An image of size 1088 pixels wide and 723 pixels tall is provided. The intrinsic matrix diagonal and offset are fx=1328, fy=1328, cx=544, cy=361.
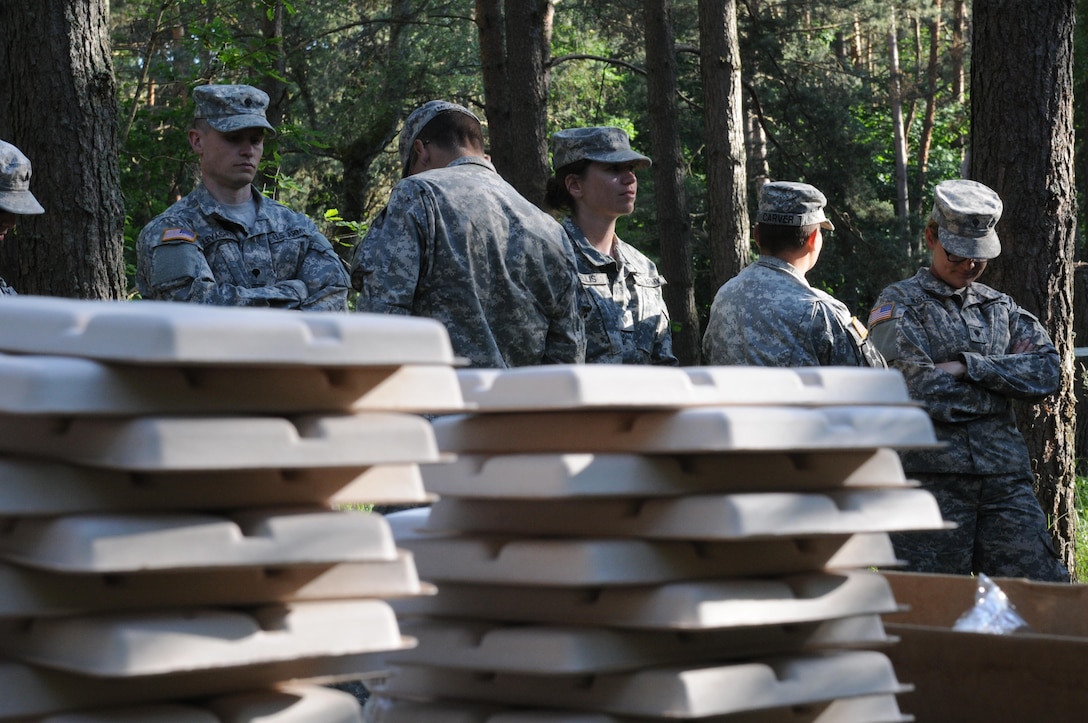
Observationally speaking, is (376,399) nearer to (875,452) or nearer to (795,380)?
(795,380)

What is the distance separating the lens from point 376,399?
6.31ft

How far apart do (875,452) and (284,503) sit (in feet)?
3.37

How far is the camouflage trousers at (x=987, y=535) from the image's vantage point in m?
5.14

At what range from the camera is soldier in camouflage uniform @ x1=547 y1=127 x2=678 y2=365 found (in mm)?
5656

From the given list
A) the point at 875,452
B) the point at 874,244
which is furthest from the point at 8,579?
the point at 874,244

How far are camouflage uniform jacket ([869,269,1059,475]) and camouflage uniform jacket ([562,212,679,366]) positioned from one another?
0.96 m

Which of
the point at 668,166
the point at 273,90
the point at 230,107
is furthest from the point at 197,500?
the point at 273,90

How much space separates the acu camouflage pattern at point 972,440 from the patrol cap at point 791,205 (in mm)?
647

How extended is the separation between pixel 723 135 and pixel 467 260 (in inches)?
449

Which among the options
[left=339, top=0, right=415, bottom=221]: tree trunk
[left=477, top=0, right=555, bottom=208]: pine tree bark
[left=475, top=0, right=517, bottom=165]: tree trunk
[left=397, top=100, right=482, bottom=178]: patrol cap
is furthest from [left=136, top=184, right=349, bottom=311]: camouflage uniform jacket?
[left=339, top=0, right=415, bottom=221]: tree trunk

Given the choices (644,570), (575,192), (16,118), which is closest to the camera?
(644,570)

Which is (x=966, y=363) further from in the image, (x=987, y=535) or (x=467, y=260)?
(x=467, y=260)

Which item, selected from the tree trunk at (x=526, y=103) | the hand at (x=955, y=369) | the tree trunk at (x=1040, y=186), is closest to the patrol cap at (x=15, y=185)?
the hand at (x=955, y=369)

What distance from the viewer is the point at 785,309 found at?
4.77m
